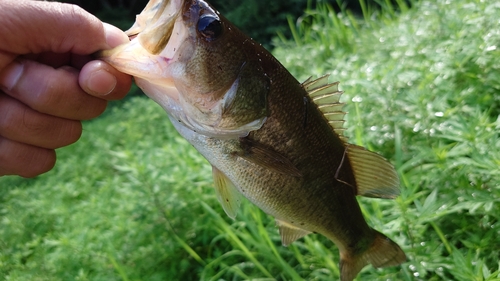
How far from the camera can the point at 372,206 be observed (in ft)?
6.34

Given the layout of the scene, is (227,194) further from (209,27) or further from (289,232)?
(209,27)

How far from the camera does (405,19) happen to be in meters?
3.43

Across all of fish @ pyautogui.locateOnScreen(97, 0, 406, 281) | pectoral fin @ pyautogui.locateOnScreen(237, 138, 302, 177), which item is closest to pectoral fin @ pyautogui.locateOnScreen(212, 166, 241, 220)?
fish @ pyautogui.locateOnScreen(97, 0, 406, 281)

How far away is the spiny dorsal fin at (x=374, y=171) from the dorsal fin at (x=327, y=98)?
0.22 feet

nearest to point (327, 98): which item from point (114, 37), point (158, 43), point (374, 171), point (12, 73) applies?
point (374, 171)

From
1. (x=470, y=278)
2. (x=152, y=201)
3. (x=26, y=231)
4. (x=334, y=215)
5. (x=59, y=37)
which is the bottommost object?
(x=26, y=231)

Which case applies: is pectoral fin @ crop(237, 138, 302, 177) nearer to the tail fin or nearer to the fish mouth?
the fish mouth

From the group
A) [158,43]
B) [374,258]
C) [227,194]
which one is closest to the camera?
[158,43]

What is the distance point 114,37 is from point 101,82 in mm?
166

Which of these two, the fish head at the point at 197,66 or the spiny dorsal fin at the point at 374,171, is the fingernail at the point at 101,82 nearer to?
the fish head at the point at 197,66

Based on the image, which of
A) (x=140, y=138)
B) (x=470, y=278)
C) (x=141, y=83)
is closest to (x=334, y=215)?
(x=470, y=278)

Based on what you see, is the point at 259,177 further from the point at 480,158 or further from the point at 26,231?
the point at 26,231

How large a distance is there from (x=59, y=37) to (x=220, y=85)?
47cm

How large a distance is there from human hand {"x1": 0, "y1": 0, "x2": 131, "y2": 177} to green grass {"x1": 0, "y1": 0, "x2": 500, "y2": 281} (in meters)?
0.80
